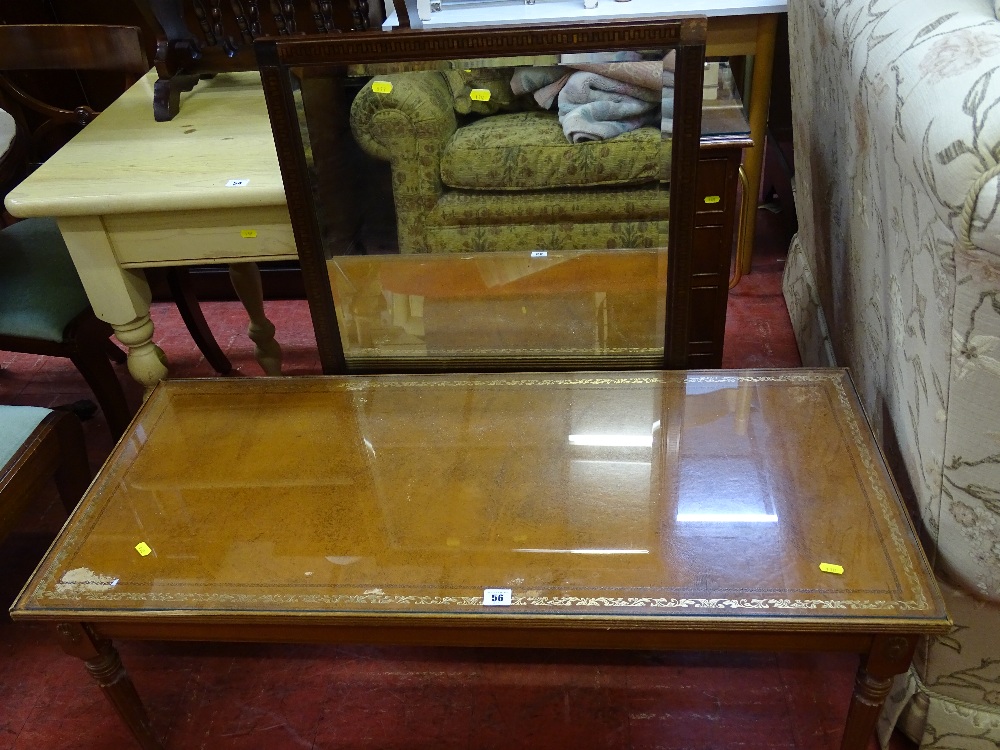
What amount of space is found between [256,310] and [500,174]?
0.73m

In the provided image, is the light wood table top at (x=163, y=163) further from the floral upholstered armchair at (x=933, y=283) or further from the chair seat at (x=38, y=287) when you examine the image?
the floral upholstered armchair at (x=933, y=283)

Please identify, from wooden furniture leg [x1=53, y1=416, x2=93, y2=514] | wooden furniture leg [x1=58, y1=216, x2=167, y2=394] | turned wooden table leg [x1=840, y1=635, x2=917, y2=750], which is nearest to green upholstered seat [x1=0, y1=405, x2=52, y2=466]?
wooden furniture leg [x1=53, y1=416, x2=93, y2=514]

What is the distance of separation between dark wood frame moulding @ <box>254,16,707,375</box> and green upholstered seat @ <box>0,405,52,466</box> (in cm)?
50

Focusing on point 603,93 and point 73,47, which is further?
point 73,47

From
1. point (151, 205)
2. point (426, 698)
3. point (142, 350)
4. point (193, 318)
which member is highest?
point (151, 205)

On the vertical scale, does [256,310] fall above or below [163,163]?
below

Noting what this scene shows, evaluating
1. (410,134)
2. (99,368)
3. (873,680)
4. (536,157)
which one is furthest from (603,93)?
(99,368)

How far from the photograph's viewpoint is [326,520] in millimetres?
1054

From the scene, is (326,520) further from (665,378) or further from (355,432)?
(665,378)

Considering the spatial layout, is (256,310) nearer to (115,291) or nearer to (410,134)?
(115,291)

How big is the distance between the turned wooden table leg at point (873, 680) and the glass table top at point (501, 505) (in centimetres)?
5

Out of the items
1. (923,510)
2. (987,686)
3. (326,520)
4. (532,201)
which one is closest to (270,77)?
(532,201)

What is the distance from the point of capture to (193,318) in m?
1.89

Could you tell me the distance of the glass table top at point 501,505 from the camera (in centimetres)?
93
